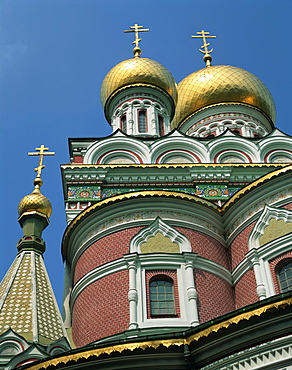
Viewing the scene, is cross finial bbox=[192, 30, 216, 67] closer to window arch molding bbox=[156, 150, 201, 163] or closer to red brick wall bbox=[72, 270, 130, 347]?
window arch molding bbox=[156, 150, 201, 163]

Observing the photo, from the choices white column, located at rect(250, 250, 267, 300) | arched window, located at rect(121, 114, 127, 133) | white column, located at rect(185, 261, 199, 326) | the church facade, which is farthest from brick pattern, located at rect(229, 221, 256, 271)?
arched window, located at rect(121, 114, 127, 133)

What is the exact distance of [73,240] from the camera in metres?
10.2

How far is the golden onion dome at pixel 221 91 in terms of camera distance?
1777cm

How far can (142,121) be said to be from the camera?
15.8 meters

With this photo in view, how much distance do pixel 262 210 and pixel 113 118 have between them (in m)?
8.09

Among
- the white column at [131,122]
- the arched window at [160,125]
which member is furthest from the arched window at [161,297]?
the arched window at [160,125]

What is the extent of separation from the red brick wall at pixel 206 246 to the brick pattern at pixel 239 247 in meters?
0.13

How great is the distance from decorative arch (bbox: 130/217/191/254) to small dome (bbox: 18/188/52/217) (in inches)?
138

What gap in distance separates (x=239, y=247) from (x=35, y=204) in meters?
4.60

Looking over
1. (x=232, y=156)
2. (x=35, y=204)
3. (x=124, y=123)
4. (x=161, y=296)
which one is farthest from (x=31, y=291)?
(x=124, y=123)

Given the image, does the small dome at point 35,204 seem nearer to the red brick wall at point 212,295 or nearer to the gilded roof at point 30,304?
the gilded roof at point 30,304

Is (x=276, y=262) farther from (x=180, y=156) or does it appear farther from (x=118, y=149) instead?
(x=118, y=149)

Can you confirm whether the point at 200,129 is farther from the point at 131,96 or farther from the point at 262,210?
the point at 262,210

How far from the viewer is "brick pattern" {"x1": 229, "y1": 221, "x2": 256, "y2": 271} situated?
934cm
